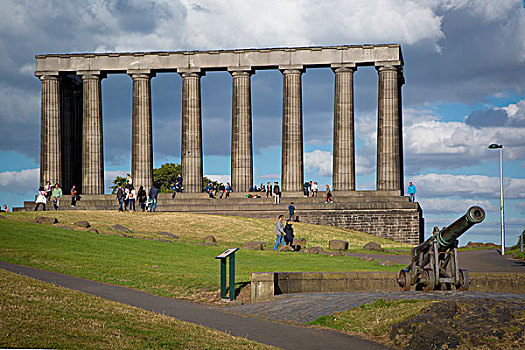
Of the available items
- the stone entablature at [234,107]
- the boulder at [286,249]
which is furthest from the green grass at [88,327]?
the stone entablature at [234,107]

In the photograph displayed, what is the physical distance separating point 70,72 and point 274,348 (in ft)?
219

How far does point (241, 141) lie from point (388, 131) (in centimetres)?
1459

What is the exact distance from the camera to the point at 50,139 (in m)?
74.5

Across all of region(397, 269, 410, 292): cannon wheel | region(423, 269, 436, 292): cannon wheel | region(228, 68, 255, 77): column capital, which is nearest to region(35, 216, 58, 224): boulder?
region(228, 68, 255, 77): column capital

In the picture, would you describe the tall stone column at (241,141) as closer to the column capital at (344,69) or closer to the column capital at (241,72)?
the column capital at (241,72)

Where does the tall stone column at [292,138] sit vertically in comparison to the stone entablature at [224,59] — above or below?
below

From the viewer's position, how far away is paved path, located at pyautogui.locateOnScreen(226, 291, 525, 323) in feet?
58.7

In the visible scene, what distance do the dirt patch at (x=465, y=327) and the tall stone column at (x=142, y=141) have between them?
59117 mm

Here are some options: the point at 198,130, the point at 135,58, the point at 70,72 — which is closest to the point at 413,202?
the point at 198,130

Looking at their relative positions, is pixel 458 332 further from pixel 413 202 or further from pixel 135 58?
pixel 135 58

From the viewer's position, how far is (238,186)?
235 ft

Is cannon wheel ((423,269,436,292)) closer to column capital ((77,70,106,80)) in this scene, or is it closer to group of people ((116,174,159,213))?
group of people ((116,174,159,213))

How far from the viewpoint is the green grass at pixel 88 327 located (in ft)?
45.4

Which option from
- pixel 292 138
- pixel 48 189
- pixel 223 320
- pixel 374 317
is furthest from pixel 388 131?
pixel 374 317
